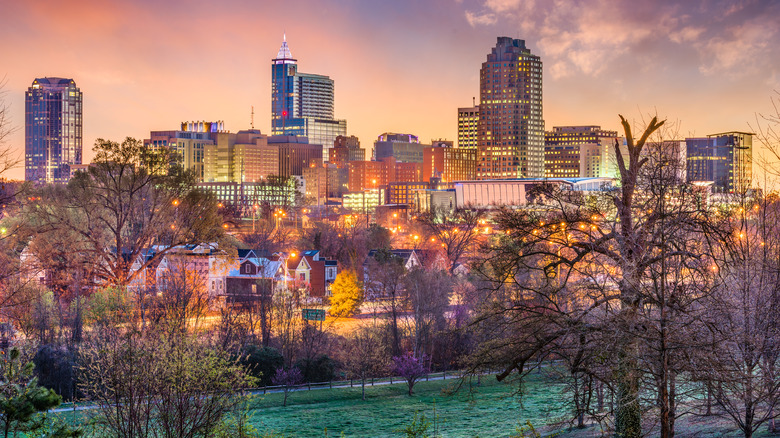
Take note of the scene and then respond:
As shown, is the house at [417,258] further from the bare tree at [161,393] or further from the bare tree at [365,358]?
the bare tree at [161,393]

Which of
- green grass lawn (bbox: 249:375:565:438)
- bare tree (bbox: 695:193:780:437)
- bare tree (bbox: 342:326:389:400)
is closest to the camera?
bare tree (bbox: 695:193:780:437)

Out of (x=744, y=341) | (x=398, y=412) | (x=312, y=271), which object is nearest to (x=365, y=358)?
(x=398, y=412)

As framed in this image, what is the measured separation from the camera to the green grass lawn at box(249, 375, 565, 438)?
29.1 m

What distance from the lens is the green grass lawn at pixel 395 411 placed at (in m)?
29.1

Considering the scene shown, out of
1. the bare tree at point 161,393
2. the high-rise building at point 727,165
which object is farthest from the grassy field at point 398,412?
the bare tree at point 161,393

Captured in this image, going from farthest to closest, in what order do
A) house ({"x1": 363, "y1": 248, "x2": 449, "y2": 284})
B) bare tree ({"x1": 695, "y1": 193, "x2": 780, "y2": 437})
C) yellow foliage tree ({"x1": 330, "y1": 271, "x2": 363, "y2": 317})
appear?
house ({"x1": 363, "y1": 248, "x2": 449, "y2": 284})
yellow foliage tree ({"x1": 330, "y1": 271, "x2": 363, "y2": 317})
bare tree ({"x1": 695, "y1": 193, "x2": 780, "y2": 437})

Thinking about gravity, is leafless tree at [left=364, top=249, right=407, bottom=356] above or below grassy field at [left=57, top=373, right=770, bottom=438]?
above

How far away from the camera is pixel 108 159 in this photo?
137ft

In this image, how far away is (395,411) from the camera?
34.1 metres

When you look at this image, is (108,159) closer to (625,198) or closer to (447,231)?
(625,198)

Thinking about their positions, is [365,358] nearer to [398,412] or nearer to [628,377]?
[398,412]

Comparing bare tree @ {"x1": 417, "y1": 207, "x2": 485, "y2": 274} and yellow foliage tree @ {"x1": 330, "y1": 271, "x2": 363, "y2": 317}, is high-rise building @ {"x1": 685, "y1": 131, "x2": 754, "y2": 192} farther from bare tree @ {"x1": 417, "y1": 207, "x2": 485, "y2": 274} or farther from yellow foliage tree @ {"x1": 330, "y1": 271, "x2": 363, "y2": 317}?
yellow foliage tree @ {"x1": 330, "y1": 271, "x2": 363, "y2": 317}

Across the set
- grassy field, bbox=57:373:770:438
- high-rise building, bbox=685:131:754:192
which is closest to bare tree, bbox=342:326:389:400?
grassy field, bbox=57:373:770:438

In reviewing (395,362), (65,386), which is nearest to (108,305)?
(65,386)
